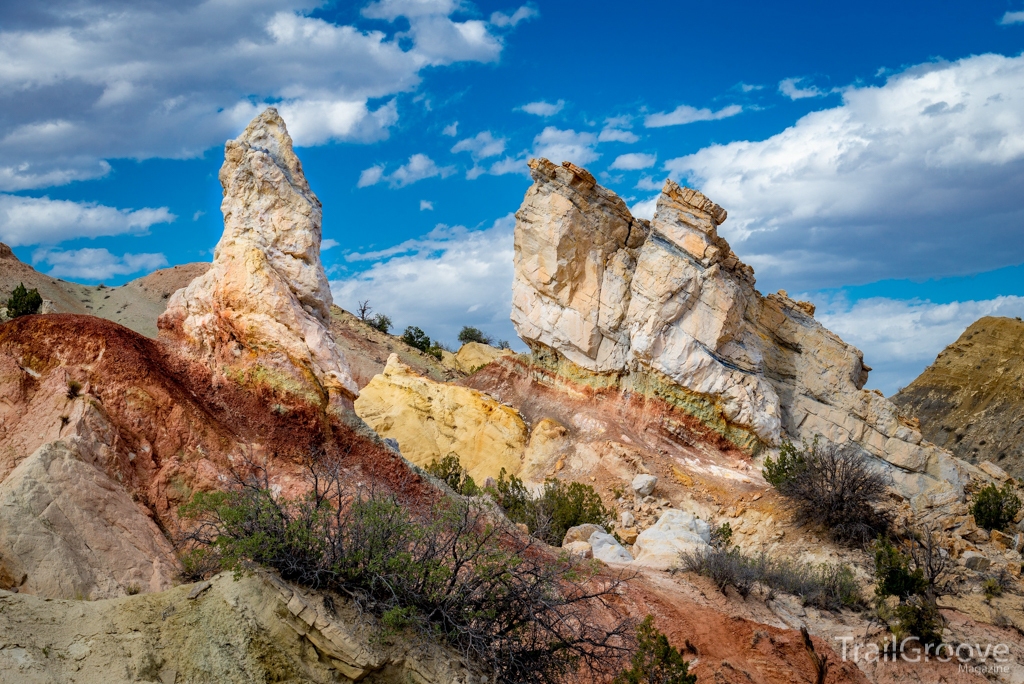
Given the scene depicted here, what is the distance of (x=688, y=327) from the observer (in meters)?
24.4

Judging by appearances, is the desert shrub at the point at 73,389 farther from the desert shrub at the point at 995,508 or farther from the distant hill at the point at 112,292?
the distant hill at the point at 112,292

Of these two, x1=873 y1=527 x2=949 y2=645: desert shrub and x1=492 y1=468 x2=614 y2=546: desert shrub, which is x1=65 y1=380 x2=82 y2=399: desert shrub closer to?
x1=492 y1=468 x2=614 y2=546: desert shrub

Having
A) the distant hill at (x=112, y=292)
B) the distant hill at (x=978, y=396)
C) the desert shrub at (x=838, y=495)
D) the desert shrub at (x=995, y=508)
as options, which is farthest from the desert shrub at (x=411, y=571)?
the distant hill at (x=978, y=396)

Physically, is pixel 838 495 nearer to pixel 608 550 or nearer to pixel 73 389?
pixel 608 550

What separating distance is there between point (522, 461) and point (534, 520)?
7.38 metres

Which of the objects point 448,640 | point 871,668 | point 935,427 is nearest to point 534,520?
point 871,668

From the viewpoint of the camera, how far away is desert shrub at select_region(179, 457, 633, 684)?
6.73 m

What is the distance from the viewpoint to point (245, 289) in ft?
41.9

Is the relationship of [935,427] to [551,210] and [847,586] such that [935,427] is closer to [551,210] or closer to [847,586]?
[551,210]

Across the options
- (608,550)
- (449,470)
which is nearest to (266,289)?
(608,550)

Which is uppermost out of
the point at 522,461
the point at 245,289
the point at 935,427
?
the point at 935,427

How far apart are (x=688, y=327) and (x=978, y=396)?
86.6ft

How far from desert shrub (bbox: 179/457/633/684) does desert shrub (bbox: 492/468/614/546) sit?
25.0ft

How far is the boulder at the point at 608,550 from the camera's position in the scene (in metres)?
14.3
